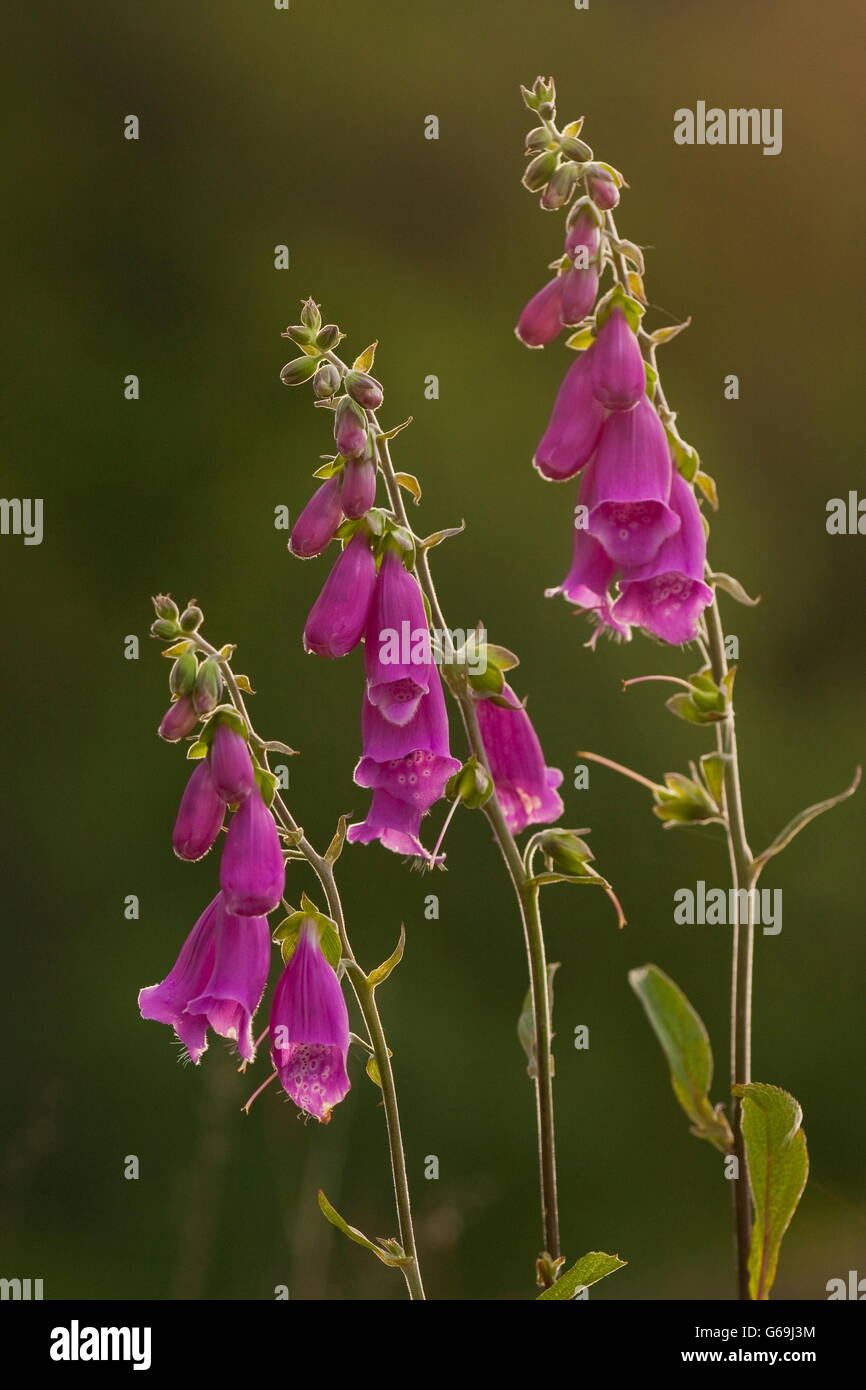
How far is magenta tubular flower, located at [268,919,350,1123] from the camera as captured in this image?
84 cm

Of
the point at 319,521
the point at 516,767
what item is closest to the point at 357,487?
the point at 319,521

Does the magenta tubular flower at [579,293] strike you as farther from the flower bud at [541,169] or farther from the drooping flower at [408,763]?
the drooping flower at [408,763]

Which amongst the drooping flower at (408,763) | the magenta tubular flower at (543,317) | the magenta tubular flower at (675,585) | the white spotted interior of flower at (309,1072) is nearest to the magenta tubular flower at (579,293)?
the magenta tubular flower at (543,317)

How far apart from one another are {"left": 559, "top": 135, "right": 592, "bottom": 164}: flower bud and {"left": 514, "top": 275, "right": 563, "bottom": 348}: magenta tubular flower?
7 cm

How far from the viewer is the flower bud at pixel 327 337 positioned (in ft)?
2.82

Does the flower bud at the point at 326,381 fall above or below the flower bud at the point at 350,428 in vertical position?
above

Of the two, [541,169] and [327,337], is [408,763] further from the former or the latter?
[541,169]

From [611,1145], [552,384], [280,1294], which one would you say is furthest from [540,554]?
[280,1294]

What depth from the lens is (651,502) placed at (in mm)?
962

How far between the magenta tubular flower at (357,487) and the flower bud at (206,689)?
124mm

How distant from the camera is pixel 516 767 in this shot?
39.3 inches

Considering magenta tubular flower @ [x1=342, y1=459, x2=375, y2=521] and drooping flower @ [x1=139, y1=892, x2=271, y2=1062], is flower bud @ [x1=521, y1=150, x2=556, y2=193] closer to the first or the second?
magenta tubular flower @ [x1=342, y1=459, x2=375, y2=521]

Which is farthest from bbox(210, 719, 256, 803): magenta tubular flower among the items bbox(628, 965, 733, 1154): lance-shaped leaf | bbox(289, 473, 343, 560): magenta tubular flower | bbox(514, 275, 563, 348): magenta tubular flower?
bbox(628, 965, 733, 1154): lance-shaped leaf
